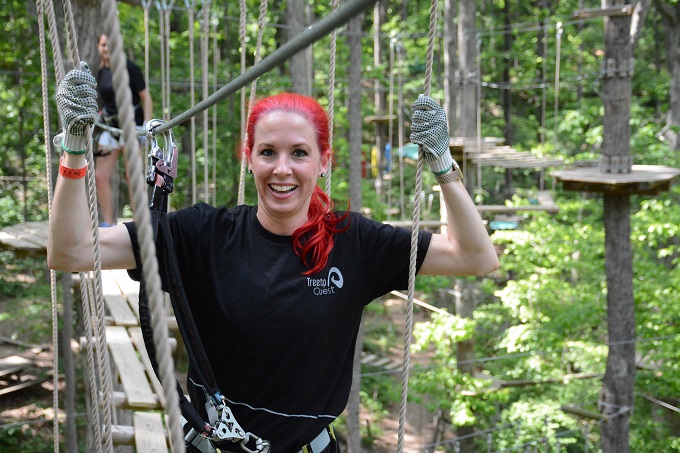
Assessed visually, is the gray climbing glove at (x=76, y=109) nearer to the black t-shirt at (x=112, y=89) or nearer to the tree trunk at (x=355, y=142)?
the black t-shirt at (x=112, y=89)

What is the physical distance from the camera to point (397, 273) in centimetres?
150

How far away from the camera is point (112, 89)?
4301mm

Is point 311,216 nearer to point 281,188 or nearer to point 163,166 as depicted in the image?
point 281,188

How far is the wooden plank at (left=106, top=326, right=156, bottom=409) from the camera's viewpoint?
113 inches

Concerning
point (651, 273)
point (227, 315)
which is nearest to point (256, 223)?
point (227, 315)

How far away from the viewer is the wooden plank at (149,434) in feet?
8.73

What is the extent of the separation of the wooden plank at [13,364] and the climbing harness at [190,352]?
9.24 metres

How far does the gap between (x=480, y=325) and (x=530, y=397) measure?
6.05 feet

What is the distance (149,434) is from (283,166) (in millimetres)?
1830

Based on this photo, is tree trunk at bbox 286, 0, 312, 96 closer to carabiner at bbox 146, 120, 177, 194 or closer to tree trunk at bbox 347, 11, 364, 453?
tree trunk at bbox 347, 11, 364, 453

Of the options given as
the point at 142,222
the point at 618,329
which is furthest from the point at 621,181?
the point at 142,222

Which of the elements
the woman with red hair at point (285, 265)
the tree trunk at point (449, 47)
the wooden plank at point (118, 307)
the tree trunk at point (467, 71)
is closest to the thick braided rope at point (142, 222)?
the woman with red hair at point (285, 265)

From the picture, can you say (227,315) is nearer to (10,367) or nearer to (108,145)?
(108,145)

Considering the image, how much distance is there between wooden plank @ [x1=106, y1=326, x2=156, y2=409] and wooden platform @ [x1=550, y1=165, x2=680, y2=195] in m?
4.12
